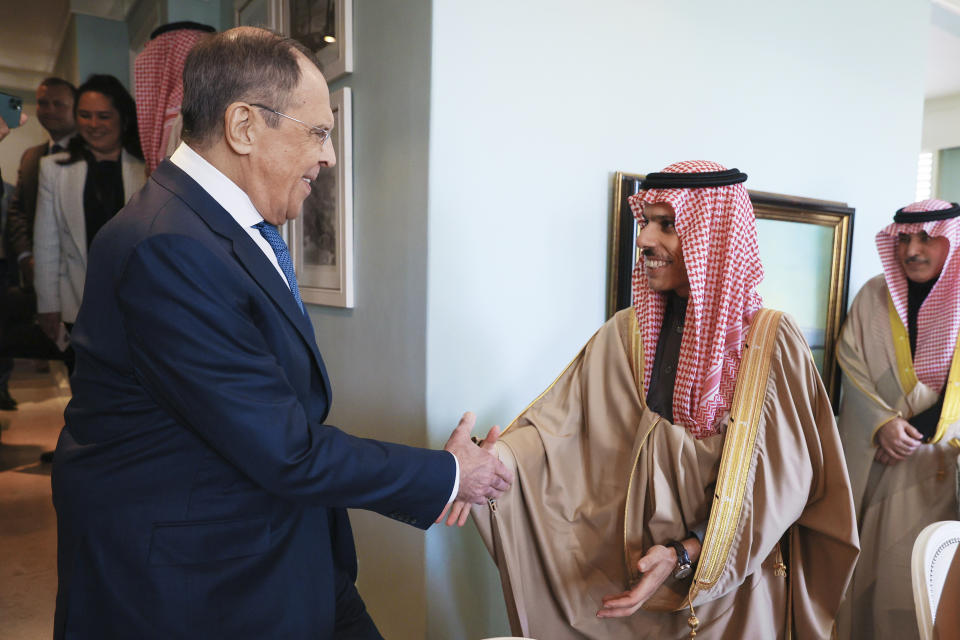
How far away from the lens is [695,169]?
175 centimetres

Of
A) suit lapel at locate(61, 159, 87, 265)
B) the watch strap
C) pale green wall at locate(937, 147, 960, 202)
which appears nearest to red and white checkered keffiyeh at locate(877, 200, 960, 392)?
the watch strap

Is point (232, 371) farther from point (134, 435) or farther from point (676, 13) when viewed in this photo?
point (676, 13)

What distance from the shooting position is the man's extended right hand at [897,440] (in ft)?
8.48

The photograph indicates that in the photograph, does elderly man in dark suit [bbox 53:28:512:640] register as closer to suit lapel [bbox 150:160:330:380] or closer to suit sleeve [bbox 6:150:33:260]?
suit lapel [bbox 150:160:330:380]

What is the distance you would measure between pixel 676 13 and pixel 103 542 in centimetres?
260

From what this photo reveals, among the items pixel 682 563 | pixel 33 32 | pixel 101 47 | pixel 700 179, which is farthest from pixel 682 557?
pixel 33 32

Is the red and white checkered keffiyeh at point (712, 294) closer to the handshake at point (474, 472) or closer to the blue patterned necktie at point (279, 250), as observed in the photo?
the handshake at point (474, 472)

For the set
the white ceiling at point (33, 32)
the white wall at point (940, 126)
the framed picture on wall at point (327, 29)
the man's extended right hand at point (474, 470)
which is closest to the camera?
the man's extended right hand at point (474, 470)

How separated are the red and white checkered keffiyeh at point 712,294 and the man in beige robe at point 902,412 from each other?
145 centimetres

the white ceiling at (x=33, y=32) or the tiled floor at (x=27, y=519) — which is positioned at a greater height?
the white ceiling at (x=33, y=32)

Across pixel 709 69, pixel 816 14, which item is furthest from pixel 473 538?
pixel 816 14

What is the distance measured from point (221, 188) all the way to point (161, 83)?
95.7 inches

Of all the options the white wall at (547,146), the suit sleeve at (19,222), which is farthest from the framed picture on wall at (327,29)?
the suit sleeve at (19,222)

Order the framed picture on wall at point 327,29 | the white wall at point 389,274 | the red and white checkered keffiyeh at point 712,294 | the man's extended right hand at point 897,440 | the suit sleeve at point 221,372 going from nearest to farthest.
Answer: the suit sleeve at point 221,372, the red and white checkered keffiyeh at point 712,294, the white wall at point 389,274, the framed picture on wall at point 327,29, the man's extended right hand at point 897,440
